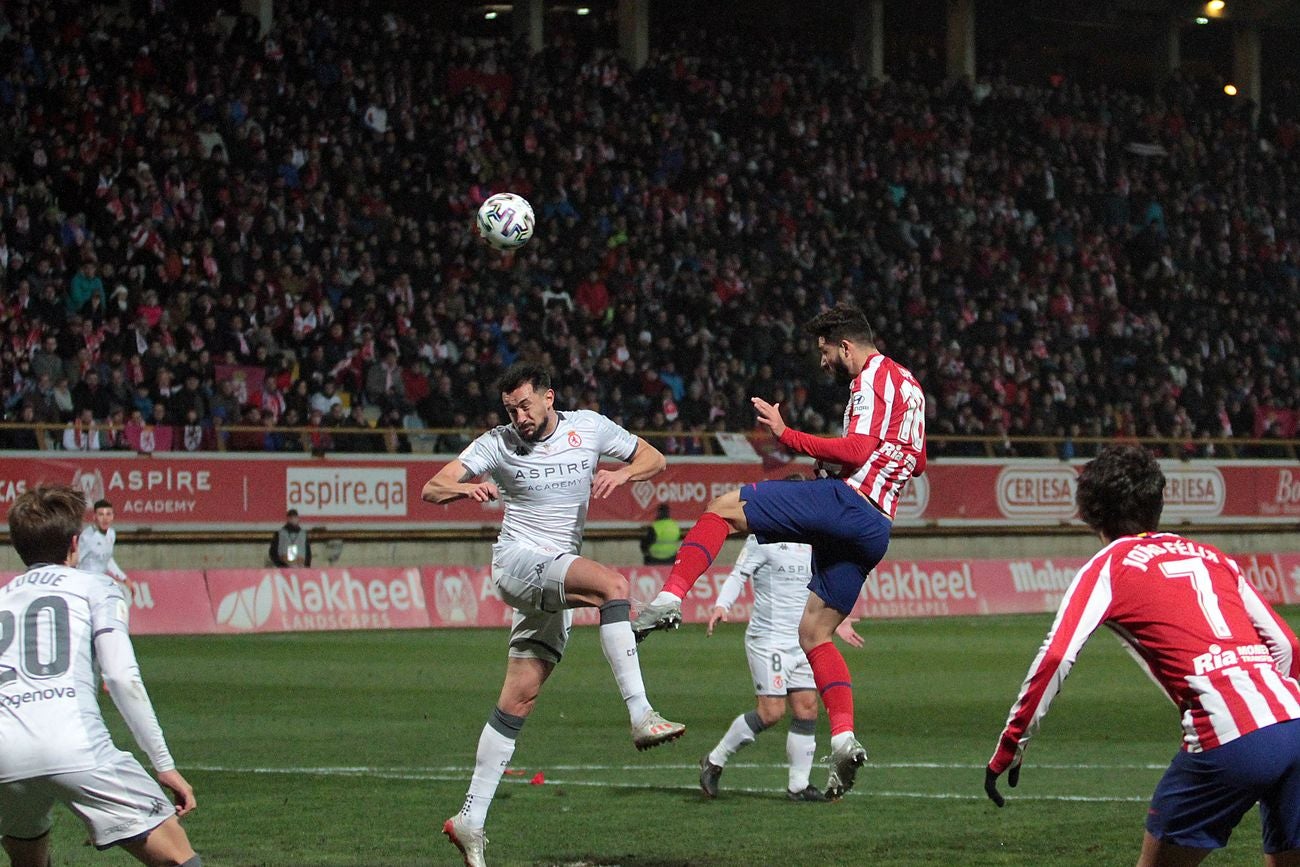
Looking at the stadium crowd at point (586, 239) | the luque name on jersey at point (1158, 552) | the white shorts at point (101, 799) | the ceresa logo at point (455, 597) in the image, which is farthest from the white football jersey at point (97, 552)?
the luque name on jersey at point (1158, 552)

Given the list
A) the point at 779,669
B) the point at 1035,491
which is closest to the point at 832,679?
the point at 779,669

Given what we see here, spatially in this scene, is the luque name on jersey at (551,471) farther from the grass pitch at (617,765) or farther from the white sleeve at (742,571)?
the white sleeve at (742,571)

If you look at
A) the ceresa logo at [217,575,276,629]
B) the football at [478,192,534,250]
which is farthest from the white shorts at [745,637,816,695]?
the ceresa logo at [217,575,276,629]

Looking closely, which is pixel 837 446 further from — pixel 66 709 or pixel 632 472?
pixel 66 709

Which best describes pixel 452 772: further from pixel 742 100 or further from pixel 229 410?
pixel 742 100

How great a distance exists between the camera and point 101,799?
5902 mm

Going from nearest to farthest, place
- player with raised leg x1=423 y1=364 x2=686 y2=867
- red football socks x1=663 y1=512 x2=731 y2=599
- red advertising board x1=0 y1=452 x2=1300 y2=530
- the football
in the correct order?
1. red football socks x1=663 y1=512 x2=731 y2=599
2. player with raised leg x1=423 y1=364 x2=686 y2=867
3. the football
4. red advertising board x1=0 y1=452 x2=1300 y2=530

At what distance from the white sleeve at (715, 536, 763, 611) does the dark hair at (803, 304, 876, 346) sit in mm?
3265

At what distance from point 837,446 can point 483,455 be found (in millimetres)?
1749

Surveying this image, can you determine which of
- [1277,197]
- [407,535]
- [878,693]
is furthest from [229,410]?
[1277,197]

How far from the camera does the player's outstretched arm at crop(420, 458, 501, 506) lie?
871cm

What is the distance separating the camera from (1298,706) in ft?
18.0

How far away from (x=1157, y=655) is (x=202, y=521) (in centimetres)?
2281

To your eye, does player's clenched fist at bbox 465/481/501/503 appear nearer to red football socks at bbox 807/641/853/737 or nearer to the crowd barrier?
red football socks at bbox 807/641/853/737
